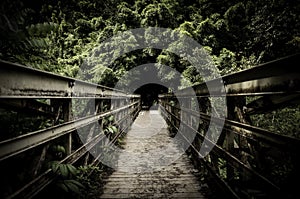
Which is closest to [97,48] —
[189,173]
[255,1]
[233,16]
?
[233,16]

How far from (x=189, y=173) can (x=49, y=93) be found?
242 cm

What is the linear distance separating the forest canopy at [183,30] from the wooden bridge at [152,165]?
328 centimetres

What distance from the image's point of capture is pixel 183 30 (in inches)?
543

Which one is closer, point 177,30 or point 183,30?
point 183,30

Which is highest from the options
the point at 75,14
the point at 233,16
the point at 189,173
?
the point at 75,14

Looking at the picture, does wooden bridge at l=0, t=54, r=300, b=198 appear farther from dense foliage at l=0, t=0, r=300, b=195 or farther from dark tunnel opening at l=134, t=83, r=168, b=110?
dark tunnel opening at l=134, t=83, r=168, b=110

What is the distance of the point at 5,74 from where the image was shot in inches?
52.3

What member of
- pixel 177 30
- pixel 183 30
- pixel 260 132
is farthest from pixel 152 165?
pixel 177 30

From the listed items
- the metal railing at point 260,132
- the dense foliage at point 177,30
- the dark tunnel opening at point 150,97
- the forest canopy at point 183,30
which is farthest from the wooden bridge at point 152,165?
the dark tunnel opening at point 150,97

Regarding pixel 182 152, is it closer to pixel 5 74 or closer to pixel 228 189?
pixel 228 189

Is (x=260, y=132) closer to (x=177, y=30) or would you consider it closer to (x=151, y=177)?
(x=151, y=177)

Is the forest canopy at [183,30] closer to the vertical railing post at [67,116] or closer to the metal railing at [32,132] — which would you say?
the vertical railing post at [67,116]

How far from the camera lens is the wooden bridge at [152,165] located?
1.41 m

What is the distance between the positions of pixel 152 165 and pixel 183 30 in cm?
1126
